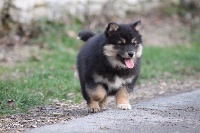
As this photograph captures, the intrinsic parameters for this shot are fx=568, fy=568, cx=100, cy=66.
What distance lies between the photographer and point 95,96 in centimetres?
659

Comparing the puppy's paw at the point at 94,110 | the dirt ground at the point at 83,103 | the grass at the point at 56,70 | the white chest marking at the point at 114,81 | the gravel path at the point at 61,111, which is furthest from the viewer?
the grass at the point at 56,70

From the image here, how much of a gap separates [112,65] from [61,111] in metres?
0.87

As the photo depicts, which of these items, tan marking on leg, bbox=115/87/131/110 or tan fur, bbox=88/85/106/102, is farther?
tan marking on leg, bbox=115/87/131/110

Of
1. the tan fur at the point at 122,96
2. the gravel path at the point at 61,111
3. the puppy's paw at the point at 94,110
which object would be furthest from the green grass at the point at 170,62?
the puppy's paw at the point at 94,110

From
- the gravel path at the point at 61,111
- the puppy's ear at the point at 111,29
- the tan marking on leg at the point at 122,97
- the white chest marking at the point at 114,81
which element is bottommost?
the gravel path at the point at 61,111

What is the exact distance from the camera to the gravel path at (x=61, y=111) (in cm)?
588

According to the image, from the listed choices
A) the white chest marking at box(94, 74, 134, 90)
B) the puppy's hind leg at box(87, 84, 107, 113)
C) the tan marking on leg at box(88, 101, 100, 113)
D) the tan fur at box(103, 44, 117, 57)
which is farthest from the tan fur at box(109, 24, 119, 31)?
the tan marking on leg at box(88, 101, 100, 113)

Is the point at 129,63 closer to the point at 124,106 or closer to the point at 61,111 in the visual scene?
the point at 124,106

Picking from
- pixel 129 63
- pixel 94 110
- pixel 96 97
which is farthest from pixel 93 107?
pixel 129 63

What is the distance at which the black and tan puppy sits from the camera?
259 inches

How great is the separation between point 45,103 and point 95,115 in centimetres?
133

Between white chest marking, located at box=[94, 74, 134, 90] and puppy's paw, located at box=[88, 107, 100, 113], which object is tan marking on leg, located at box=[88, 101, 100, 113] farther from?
white chest marking, located at box=[94, 74, 134, 90]

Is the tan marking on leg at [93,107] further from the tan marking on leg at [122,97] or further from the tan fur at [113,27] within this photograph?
the tan fur at [113,27]

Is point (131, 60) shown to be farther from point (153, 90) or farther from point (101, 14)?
point (101, 14)
